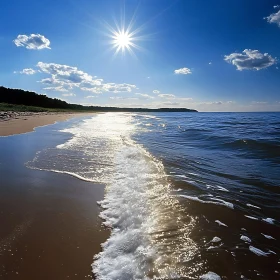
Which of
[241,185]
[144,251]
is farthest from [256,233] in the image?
[241,185]

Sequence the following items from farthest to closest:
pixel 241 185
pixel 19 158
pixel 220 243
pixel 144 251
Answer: pixel 19 158, pixel 241 185, pixel 220 243, pixel 144 251

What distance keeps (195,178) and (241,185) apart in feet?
4.04

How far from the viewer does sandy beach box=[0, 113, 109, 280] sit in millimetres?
2717

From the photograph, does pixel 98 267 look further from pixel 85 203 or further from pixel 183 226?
pixel 85 203

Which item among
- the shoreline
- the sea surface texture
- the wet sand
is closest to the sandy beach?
the wet sand

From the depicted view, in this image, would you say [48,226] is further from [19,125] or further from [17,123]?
[17,123]

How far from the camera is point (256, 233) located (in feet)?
12.6

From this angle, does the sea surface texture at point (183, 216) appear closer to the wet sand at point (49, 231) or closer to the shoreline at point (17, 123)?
the wet sand at point (49, 231)

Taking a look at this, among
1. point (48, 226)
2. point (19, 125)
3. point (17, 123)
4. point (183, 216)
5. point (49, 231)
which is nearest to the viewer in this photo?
point (49, 231)

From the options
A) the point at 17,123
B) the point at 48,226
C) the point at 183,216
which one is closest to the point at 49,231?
the point at 48,226

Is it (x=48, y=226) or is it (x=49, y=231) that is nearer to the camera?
(x=49, y=231)

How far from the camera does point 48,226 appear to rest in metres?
3.65

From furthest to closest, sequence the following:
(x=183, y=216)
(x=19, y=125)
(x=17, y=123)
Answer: (x=17, y=123) → (x=19, y=125) → (x=183, y=216)

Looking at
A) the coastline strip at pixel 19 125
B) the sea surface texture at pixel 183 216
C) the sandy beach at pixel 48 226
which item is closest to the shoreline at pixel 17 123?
the coastline strip at pixel 19 125
